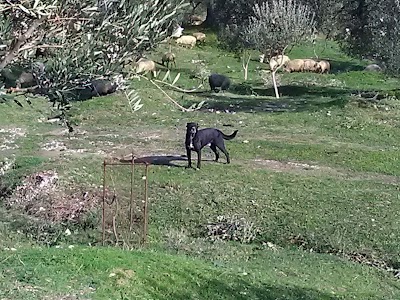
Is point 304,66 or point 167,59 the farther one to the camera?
point 304,66

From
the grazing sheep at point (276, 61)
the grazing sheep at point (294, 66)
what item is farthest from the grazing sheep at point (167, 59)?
the grazing sheep at point (294, 66)

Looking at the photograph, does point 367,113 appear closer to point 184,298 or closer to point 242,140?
point 242,140

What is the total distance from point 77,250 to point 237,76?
25.3 meters

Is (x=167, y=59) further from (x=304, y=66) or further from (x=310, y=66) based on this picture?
(x=310, y=66)

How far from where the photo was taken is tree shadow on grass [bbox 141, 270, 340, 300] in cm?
745

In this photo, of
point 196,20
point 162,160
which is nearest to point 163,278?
point 162,160

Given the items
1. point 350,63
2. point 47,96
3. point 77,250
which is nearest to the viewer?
point 47,96

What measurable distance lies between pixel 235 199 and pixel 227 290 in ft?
15.4

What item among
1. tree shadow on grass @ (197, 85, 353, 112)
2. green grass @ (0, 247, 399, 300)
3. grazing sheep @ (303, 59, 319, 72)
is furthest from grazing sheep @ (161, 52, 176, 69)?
green grass @ (0, 247, 399, 300)

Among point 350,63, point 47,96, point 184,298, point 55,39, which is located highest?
point 55,39

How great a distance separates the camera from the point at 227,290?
7848 millimetres

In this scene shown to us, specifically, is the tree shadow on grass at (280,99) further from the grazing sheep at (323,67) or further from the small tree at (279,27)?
the grazing sheep at (323,67)

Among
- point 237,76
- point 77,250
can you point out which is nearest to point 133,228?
point 77,250

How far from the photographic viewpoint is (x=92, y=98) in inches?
895
